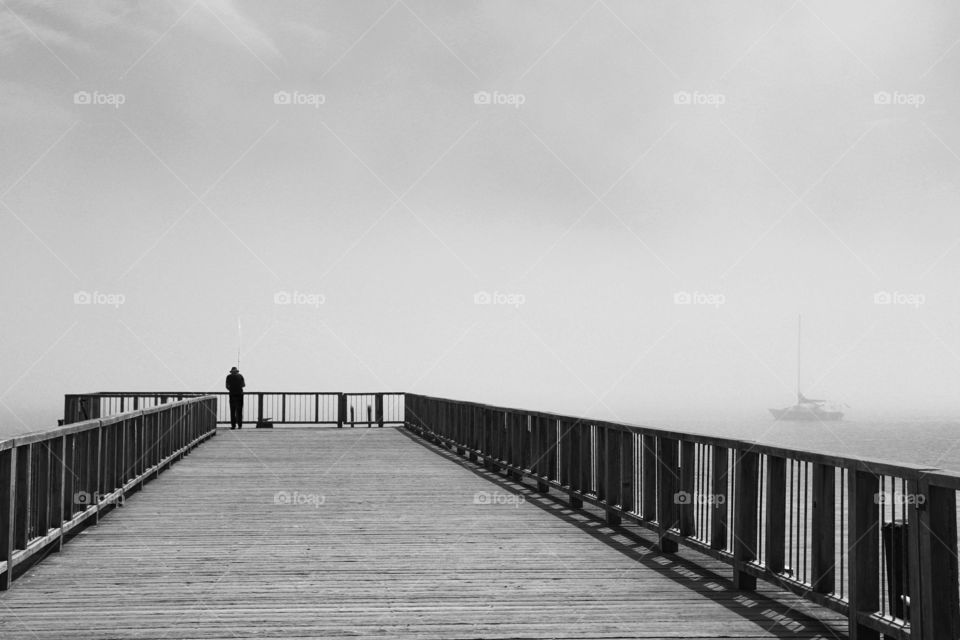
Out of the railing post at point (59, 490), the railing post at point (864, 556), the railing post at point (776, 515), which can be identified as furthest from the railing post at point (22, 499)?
the railing post at point (864, 556)

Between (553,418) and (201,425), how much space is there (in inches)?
597

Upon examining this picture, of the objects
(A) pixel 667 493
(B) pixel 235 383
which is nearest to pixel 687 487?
(A) pixel 667 493

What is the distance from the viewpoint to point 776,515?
715 centimetres

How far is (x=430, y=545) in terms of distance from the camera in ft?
32.5

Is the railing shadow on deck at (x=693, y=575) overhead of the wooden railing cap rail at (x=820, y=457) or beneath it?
beneath

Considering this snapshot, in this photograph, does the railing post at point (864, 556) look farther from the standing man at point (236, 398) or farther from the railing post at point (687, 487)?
the standing man at point (236, 398)

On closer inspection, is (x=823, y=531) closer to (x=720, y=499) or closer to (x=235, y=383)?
(x=720, y=499)

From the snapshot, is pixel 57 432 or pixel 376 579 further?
pixel 57 432

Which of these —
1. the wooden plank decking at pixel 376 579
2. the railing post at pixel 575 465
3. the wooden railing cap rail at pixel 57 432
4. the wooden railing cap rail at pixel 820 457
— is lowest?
the wooden plank decking at pixel 376 579

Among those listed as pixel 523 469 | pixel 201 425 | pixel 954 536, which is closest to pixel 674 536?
pixel 954 536

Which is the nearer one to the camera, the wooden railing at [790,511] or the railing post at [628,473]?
the wooden railing at [790,511]

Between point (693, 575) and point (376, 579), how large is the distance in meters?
2.53

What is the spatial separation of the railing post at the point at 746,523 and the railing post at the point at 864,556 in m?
1.58

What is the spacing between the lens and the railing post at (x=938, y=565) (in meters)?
5.25
